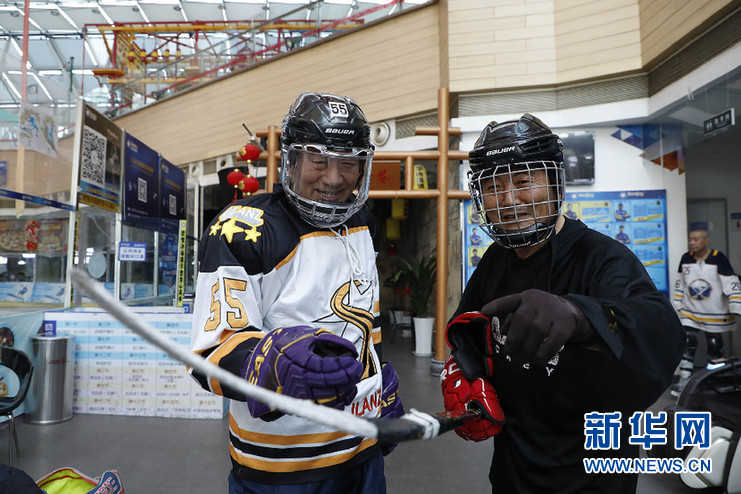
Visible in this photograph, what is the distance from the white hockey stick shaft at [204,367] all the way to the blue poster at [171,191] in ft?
19.0

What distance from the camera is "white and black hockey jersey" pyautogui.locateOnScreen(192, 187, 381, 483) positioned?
37.7 inches

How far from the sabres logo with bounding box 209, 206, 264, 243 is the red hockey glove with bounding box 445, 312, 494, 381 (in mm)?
627

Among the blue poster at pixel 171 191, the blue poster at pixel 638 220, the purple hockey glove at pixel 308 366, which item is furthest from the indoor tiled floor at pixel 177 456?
the blue poster at pixel 171 191

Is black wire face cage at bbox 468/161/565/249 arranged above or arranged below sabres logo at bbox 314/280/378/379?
above

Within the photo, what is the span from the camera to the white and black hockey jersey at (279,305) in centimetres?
96

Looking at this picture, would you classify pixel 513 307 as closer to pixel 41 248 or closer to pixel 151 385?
pixel 151 385

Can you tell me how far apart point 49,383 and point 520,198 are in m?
3.94

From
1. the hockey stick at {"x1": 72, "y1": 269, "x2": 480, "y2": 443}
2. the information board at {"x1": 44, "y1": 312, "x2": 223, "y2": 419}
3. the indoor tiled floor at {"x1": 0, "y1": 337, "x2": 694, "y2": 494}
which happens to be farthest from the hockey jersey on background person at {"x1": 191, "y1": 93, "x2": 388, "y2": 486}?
the information board at {"x1": 44, "y1": 312, "x2": 223, "y2": 419}

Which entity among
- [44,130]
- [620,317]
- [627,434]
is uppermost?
[44,130]

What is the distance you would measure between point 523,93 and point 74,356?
513 cm

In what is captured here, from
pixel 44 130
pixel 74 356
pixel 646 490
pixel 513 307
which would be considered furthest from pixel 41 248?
pixel 646 490

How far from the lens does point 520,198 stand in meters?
1.08

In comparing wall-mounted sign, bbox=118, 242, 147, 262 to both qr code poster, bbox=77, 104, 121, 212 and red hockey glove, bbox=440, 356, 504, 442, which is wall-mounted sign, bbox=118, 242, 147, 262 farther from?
red hockey glove, bbox=440, 356, 504, 442

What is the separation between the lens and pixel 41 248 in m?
4.52
